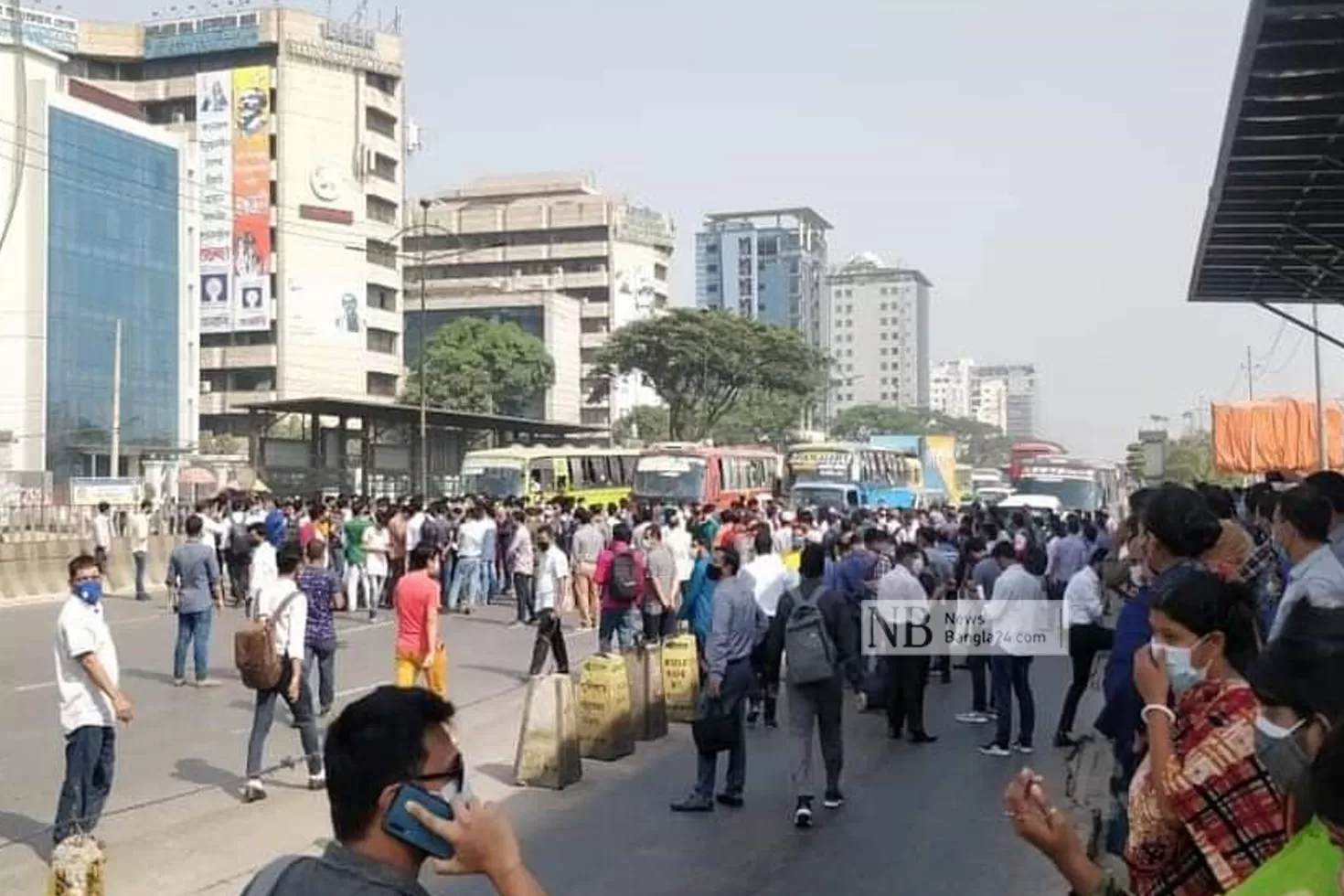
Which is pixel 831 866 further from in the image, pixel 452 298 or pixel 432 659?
pixel 452 298

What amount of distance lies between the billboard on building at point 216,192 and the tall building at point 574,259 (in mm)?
24174

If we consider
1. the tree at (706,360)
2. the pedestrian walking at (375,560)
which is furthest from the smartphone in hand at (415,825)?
the tree at (706,360)

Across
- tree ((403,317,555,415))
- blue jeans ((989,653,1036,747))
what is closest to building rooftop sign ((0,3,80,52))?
tree ((403,317,555,415))

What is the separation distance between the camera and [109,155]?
6100 cm

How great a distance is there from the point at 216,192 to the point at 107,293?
1855cm

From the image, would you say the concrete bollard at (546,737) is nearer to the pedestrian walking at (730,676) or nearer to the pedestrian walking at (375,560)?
the pedestrian walking at (730,676)

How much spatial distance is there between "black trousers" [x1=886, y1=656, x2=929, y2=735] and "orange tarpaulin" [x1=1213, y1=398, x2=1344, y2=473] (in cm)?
2084

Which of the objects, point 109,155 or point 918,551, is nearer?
point 918,551

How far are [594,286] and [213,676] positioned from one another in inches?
3641

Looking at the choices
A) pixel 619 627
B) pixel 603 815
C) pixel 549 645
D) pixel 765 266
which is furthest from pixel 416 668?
pixel 765 266

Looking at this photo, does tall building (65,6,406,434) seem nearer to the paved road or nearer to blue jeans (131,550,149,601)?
blue jeans (131,550,149,601)

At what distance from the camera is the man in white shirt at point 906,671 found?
40.3 ft

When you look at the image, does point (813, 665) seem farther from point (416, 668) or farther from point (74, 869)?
point (74, 869)

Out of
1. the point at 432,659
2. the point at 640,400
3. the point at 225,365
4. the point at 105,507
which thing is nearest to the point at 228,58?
the point at 225,365
